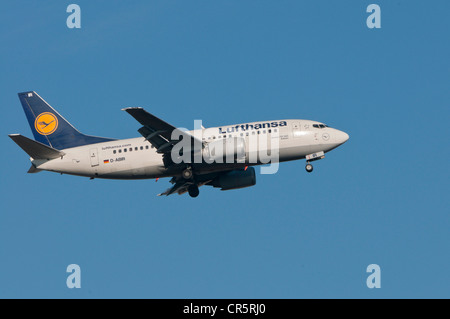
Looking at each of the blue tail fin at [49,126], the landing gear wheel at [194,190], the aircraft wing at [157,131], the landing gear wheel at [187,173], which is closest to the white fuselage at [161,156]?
the landing gear wheel at [187,173]

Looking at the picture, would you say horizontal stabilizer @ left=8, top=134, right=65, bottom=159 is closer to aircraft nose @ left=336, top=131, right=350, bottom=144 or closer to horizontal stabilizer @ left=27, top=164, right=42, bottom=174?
horizontal stabilizer @ left=27, top=164, right=42, bottom=174

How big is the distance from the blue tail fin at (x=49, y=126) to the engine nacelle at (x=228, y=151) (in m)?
9.98

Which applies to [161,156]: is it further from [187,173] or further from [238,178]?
[238,178]

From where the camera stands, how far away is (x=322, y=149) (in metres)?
59.5

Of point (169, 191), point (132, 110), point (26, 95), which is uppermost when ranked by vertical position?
point (26, 95)

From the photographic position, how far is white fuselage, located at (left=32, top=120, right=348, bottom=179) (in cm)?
5859

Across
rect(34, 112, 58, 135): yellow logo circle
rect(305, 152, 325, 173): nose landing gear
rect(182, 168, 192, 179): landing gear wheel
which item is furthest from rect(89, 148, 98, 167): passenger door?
rect(305, 152, 325, 173): nose landing gear

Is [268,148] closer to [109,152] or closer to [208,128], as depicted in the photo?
[208,128]

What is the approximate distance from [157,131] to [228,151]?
227 inches

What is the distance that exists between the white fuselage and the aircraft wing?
1594 millimetres

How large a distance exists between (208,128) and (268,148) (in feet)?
17.7

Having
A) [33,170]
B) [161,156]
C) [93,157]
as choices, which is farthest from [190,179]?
[33,170]

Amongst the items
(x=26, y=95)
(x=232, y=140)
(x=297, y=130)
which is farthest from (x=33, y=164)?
(x=297, y=130)

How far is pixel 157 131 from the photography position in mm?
56562
